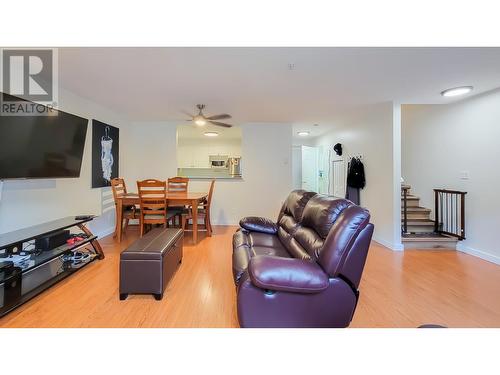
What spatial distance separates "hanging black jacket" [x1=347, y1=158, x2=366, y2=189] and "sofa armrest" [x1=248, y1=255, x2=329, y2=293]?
3.45m

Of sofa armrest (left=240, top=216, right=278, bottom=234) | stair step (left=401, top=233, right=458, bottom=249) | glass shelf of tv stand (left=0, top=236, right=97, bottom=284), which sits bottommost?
stair step (left=401, top=233, right=458, bottom=249)

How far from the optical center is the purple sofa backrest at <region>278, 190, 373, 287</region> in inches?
56.4

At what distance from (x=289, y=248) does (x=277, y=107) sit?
2667 mm

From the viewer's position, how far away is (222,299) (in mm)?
2074

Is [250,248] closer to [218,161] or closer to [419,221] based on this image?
[419,221]

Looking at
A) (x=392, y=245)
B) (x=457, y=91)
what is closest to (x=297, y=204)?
(x=392, y=245)

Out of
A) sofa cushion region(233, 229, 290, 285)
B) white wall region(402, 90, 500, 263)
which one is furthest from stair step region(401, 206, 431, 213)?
sofa cushion region(233, 229, 290, 285)

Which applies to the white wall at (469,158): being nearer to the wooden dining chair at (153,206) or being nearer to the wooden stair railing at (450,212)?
the wooden stair railing at (450,212)

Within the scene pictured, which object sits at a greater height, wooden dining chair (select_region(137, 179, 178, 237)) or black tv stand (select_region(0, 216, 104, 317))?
wooden dining chair (select_region(137, 179, 178, 237))

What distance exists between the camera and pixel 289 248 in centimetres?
214

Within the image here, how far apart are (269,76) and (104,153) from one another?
10.6 ft

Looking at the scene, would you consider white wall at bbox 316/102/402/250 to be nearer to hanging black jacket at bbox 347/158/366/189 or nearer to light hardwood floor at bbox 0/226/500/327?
hanging black jacket at bbox 347/158/366/189
